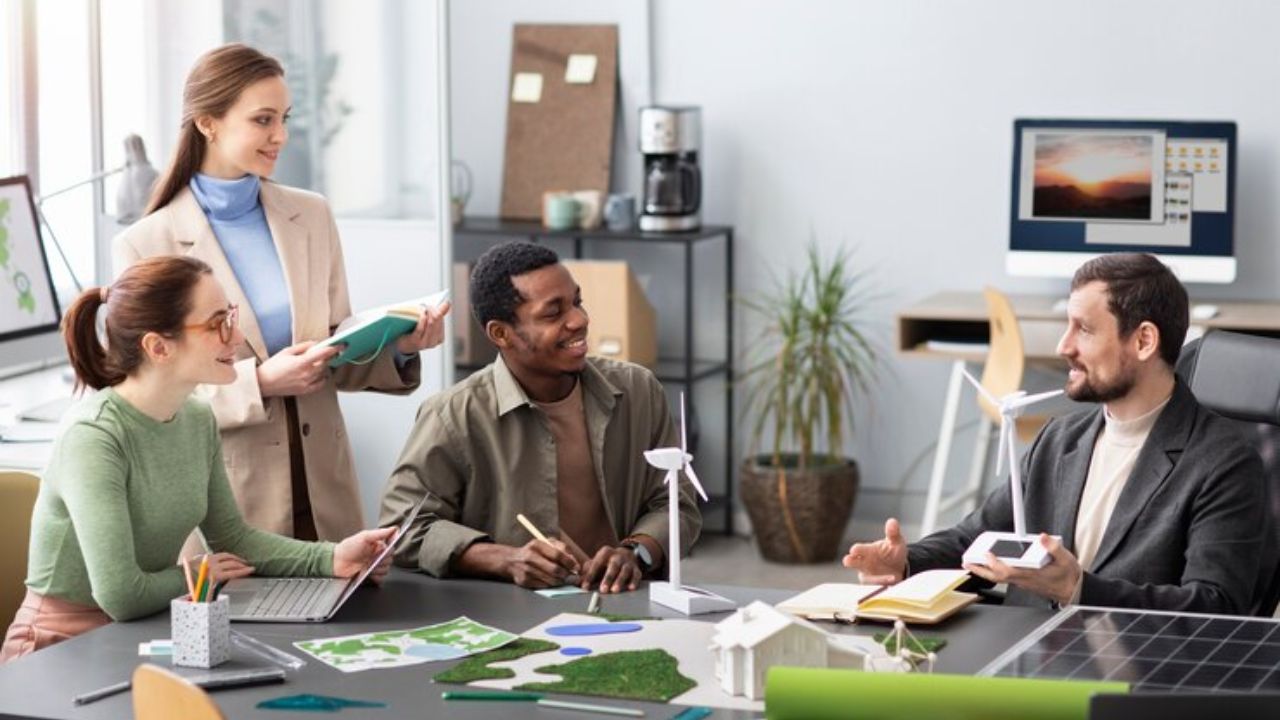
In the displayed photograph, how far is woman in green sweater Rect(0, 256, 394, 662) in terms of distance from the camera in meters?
2.67

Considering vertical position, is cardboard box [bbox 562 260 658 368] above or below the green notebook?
below

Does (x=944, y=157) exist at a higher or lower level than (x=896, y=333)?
higher

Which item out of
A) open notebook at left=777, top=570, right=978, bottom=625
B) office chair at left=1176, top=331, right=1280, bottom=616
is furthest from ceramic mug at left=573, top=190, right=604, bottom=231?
open notebook at left=777, top=570, right=978, bottom=625

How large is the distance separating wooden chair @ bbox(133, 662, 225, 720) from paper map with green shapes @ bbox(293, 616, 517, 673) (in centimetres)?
33

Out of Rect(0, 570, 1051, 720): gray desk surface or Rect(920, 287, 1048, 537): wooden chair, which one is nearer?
Rect(0, 570, 1051, 720): gray desk surface

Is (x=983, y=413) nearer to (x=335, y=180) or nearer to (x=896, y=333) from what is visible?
(x=896, y=333)

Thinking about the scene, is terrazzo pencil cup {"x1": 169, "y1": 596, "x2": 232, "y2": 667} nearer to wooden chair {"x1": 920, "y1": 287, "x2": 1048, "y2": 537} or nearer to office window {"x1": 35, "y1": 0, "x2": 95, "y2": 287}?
wooden chair {"x1": 920, "y1": 287, "x2": 1048, "y2": 537}

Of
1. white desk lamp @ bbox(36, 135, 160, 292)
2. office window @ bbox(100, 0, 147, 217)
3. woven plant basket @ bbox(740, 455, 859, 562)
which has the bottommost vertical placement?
woven plant basket @ bbox(740, 455, 859, 562)

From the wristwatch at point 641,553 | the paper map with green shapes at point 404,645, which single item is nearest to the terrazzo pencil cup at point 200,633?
the paper map with green shapes at point 404,645

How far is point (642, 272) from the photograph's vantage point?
21.4ft

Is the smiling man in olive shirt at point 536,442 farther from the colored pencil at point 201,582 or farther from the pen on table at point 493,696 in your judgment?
the pen on table at point 493,696

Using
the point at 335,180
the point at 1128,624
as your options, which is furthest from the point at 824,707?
the point at 335,180

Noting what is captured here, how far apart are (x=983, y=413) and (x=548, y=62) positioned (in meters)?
1.89

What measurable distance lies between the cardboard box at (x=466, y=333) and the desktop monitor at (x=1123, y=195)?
1.69m
